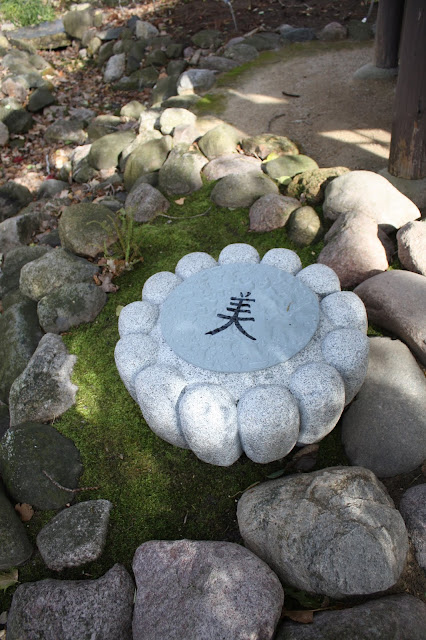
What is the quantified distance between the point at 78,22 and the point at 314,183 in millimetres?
10303

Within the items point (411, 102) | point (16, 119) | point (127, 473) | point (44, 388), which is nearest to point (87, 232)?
point (44, 388)

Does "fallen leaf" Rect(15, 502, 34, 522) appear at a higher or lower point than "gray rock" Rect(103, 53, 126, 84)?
lower

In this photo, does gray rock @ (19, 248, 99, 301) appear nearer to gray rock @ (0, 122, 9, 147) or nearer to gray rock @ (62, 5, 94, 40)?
gray rock @ (0, 122, 9, 147)

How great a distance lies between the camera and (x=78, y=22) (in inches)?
484

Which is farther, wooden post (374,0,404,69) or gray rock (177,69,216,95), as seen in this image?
gray rock (177,69,216,95)

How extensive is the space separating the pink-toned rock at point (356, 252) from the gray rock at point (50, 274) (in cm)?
228

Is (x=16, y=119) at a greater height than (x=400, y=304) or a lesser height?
greater

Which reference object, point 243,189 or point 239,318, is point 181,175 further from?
point 239,318

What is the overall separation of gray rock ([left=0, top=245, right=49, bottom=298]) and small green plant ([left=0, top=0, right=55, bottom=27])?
→ 11.4m

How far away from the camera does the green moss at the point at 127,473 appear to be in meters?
3.17

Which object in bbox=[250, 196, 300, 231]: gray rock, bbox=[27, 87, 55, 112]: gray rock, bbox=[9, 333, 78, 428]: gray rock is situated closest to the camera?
bbox=[9, 333, 78, 428]: gray rock

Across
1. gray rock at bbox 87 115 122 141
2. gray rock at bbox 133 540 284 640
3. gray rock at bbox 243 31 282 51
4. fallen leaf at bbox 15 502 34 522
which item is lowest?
fallen leaf at bbox 15 502 34 522

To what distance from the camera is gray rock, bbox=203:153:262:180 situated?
19.2 feet

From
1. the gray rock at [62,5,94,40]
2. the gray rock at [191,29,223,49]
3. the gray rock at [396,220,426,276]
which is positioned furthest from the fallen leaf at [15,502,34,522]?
the gray rock at [62,5,94,40]
